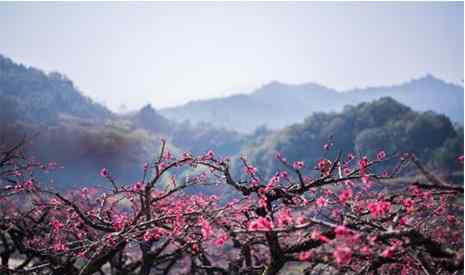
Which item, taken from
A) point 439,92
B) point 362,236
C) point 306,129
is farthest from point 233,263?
point 439,92

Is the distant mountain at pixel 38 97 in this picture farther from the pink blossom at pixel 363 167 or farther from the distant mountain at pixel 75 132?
the pink blossom at pixel 363 167

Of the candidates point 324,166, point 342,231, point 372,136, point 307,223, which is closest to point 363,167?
point 324,166

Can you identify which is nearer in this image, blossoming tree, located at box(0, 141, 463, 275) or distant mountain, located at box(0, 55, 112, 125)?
blossoming tree, located at box(0, 141, 463, 275)

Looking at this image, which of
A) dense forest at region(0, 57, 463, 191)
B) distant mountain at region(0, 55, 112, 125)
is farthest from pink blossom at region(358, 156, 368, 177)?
distant mountain at region(0, 55, 112, 125)

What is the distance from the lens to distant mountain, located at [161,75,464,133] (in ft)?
502

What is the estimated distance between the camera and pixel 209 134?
7931cm

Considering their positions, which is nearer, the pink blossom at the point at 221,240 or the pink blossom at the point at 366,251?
the pink blossom at the point at 366,251

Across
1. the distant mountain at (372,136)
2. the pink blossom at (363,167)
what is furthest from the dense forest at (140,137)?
the pink blossom at (363,167)

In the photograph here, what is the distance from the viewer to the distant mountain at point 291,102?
502 ft

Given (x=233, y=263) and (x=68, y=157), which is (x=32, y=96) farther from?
(x=233, y=263)

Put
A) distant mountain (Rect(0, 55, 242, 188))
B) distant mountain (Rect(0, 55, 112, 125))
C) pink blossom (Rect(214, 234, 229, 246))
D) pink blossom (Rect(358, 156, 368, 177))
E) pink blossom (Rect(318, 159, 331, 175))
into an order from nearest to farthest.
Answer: pink blossom (Rect(214, 234, 229, 246))
pink blossom (Rect(358, 156, 368, 177))
pink blossom (Rect(318, 159, 331, 175))
distant mountain (Rect(0, 55, 242, 188))
distant mountain (Rect(0, 55, 112, 125))

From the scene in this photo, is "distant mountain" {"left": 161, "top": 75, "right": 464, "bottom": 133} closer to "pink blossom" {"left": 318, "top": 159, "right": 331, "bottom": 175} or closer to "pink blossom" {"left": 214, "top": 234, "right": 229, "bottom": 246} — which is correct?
"pink blossom" {"left": 318, "top": 159, "right": 331, "bottom": 175}

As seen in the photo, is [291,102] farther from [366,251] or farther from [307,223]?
[366,251]

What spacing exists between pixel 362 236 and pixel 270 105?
167 m
